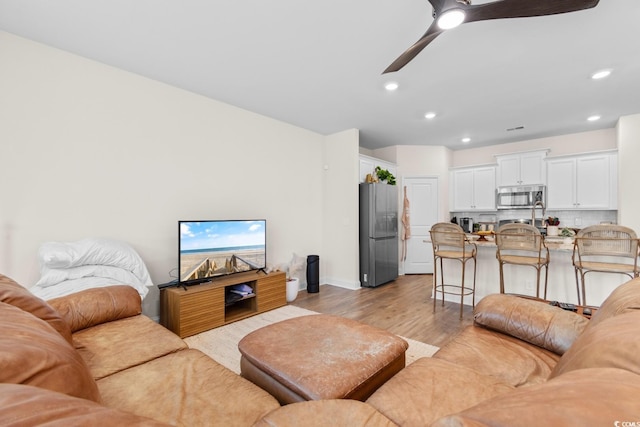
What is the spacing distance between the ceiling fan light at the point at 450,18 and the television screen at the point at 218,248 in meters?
2.80

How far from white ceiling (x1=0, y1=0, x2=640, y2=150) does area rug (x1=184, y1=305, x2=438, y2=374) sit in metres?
2.74

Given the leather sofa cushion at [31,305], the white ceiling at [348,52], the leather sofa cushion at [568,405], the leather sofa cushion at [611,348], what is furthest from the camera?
the white ceiling at [348,52]

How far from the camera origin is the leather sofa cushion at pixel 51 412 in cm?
41

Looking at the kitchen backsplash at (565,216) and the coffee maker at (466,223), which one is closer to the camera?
the kitchen backsplash at (565,216)

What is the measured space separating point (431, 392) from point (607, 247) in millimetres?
2874

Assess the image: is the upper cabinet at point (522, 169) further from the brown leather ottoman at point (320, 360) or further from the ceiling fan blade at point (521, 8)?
the brown leather ottoman at point (320, 360)

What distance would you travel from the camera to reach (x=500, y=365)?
1.42m

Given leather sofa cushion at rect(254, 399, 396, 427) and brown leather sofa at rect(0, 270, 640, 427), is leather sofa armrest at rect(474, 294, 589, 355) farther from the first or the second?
leather sofa cushion at rect(254, 399, 396, 427)

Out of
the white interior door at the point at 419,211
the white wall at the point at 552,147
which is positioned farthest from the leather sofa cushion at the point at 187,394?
the white wall at the point at 552,147

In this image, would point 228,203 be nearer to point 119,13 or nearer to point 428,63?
point 119,13

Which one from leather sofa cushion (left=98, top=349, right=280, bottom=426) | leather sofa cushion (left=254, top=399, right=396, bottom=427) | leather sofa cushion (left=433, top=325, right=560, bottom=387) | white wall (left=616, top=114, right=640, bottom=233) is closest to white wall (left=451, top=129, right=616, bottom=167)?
white wall (left=616, top=114, right=640, bottom=233)

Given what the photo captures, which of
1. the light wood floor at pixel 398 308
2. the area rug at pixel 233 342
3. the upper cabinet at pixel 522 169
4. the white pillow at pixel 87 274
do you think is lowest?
the light wood floor at pixel 398 308

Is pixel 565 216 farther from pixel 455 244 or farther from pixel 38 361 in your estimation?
pixel 38 361

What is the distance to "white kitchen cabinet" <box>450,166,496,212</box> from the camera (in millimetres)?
5742
